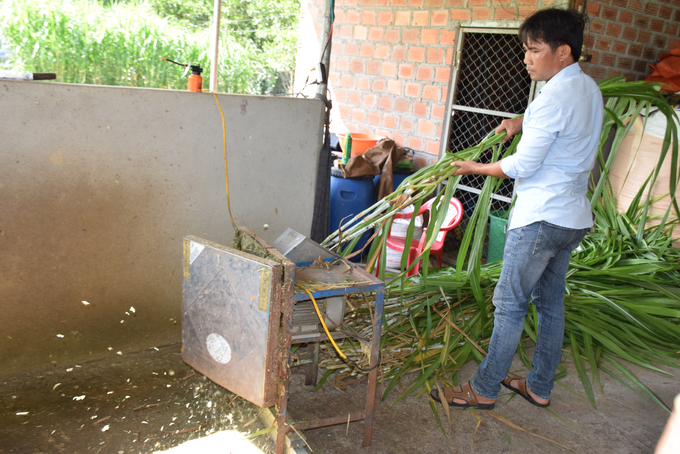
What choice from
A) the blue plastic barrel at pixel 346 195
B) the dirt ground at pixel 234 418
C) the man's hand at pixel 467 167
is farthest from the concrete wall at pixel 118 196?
the blue plastic barrel at pixel 346 195

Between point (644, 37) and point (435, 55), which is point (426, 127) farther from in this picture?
point (644, 37)

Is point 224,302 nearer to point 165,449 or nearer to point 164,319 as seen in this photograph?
point 165,449

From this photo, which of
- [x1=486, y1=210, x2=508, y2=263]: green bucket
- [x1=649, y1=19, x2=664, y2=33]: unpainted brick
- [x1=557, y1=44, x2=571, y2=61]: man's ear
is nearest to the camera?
[x1=557, y1=44, x2=571, y2=61]: man's ear

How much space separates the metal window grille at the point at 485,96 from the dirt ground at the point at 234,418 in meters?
1.89

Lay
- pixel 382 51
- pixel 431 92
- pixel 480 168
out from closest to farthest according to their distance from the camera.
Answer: pixel 480 168
pixel 431 92
pixel 382 51

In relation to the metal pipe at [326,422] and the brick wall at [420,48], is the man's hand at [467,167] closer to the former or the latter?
the metal pipe at [326,422]

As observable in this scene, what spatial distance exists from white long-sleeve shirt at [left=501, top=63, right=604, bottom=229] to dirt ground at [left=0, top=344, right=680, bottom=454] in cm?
97

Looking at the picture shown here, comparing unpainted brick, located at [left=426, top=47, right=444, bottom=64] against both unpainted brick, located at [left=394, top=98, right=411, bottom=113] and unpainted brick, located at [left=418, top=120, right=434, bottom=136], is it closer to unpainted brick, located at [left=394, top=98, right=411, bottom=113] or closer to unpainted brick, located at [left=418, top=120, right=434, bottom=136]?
unpainted brick, located at [left=394, top=98, right=411, bottom=113]

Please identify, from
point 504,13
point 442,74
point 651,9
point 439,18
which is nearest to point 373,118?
point 442,74

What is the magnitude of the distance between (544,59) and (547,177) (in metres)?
0.47

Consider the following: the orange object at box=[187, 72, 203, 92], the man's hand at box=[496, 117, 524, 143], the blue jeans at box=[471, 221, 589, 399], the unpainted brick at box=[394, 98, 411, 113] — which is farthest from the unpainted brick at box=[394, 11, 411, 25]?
the blue jeans at box=[471, 221, 589, 399]

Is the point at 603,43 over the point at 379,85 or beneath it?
over

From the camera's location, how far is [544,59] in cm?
210

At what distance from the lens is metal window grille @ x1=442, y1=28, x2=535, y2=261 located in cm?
438
